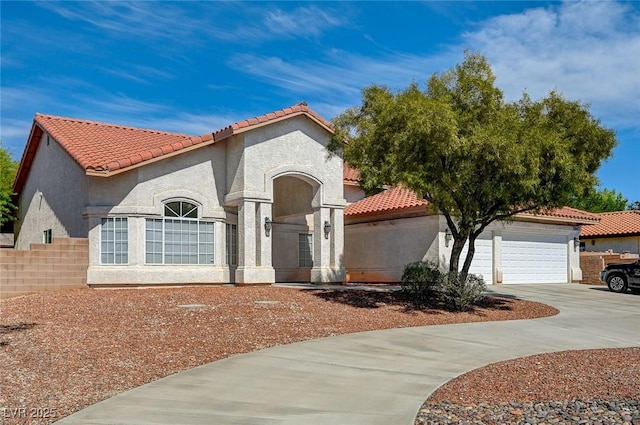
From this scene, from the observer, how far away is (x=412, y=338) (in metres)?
13.0

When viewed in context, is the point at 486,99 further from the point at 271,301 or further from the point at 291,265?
the point at 291,265

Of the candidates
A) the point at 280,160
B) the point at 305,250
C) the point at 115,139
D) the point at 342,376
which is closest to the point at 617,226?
the point at 305,250

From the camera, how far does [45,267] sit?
18.3 m

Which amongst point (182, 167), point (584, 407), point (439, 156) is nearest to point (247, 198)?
point (182, 167)

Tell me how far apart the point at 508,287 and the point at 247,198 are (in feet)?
34.9

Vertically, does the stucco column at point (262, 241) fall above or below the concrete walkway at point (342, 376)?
above

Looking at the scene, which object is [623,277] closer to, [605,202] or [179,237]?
[179,237]

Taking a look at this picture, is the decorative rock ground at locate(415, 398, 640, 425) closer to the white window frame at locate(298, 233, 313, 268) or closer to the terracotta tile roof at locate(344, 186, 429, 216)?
the terracotta tile roof at locate(344, 186, 429, 216)

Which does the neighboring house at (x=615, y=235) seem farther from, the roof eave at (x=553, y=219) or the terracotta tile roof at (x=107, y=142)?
the terracotta tile roof at (x=107, y=142)

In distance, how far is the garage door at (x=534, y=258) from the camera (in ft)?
86.1

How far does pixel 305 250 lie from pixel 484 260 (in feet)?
22.7

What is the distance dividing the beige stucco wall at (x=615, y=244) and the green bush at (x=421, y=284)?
21.1 meters

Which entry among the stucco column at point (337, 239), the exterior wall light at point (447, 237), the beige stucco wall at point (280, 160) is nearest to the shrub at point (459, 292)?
the exterior wall light at point (447, 237)

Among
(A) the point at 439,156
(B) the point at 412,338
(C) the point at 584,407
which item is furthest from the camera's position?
(A) the point at 439,156
